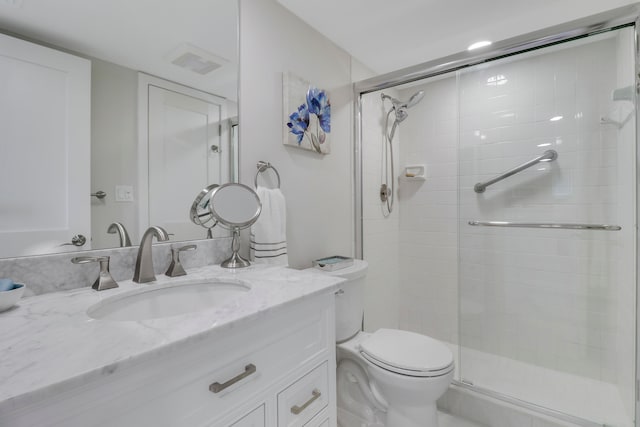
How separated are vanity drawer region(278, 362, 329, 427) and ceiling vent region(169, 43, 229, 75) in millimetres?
1218

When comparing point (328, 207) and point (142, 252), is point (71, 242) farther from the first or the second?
point (328, 207)

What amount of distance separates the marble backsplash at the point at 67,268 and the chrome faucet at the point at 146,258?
6 centimetres

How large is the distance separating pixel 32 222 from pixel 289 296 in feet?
2.46

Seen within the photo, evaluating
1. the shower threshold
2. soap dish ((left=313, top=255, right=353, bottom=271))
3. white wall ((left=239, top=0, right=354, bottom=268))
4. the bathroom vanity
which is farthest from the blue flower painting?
the shower threshold

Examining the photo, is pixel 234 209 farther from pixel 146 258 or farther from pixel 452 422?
pixel 452 422

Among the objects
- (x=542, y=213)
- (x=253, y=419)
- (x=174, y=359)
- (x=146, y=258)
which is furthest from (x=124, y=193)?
(x=542, y=213)

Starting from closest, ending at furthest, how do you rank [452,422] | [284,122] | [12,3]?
1. [12,3]
2. [284,122]
3. [452,422]

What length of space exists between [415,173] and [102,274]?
226 centimetres

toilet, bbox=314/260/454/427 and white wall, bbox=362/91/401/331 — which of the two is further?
white wall, bbox=362/91/401/331

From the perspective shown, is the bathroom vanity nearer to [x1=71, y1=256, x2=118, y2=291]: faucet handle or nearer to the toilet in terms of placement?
[x1=71, y1=256, x2=118, y2=291]: faucet handle

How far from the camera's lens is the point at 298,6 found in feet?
5.34

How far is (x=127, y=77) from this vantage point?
1.05 m

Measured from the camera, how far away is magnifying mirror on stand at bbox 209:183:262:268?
1186 millimetres

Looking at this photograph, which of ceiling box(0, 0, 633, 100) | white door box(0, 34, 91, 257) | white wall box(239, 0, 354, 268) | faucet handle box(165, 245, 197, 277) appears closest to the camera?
white door box(0, 34, 91, 257)
